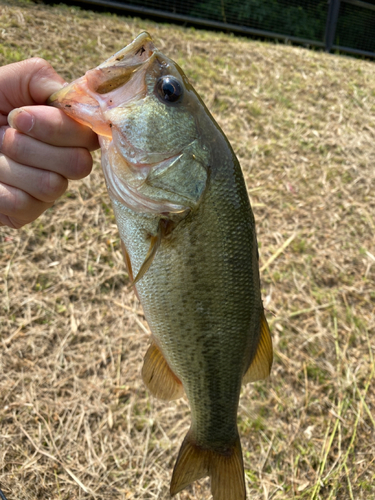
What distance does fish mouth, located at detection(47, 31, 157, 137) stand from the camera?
3.21 ft

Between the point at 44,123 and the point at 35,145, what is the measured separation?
8 cm

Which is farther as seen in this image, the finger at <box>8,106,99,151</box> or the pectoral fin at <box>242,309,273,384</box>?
the pectoral fin at <box>242,309,273,384</box>

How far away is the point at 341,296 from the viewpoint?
3.04 metres

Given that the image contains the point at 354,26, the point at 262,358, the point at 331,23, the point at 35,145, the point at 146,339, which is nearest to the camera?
the point at 35,145

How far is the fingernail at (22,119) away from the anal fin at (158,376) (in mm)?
788

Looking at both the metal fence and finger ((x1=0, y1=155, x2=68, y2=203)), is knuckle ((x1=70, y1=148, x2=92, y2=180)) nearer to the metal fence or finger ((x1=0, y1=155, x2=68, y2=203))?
finger ((x1=0, y1=155, x2=68, y2=203))

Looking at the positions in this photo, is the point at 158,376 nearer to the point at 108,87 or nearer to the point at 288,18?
the point at 108,87

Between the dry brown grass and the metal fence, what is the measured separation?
2056 mm

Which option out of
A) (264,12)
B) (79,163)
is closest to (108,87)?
(79,163)

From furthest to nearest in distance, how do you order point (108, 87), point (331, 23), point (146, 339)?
point (331, 23), point (146, 339), point (108, 87)

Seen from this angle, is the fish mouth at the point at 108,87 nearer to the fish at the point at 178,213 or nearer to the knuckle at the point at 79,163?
the fish at the point at 178,213

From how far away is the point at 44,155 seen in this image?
44.1 inches

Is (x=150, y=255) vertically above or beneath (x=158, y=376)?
above

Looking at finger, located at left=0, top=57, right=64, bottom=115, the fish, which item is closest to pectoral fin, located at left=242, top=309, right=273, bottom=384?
the fish
